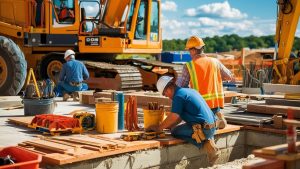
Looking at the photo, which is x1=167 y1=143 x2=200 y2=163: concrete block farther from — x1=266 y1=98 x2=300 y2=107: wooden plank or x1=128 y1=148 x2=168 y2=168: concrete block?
x1=266 y1=98 x2=300 y2=107: wooden plank

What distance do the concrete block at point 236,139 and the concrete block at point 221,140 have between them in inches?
4.4

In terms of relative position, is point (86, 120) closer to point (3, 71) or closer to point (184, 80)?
point (184, 80)

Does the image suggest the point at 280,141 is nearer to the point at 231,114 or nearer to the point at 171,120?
the point at 231,114

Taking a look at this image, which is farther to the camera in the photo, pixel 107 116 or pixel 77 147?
pixel 107 116

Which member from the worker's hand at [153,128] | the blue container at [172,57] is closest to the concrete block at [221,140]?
the worker's hand at [153,128]

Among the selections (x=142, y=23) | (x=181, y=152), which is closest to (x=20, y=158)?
(x=181, y=152)

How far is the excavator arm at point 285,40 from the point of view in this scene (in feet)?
53.9

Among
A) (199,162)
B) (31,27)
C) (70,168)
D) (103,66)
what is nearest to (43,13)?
(31,27)

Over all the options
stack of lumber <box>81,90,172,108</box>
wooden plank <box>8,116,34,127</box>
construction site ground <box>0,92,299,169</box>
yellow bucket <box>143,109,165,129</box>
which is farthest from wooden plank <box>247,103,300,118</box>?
wooden plank <box>8,116,34,127</box>

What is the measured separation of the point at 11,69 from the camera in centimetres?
1395

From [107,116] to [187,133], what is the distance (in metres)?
1.39

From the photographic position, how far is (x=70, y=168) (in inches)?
256

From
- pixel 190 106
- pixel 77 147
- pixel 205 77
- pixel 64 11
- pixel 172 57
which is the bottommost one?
pixel 77 147

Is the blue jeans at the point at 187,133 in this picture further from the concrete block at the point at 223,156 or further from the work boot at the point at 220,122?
the concrete block at the point at 223,156
